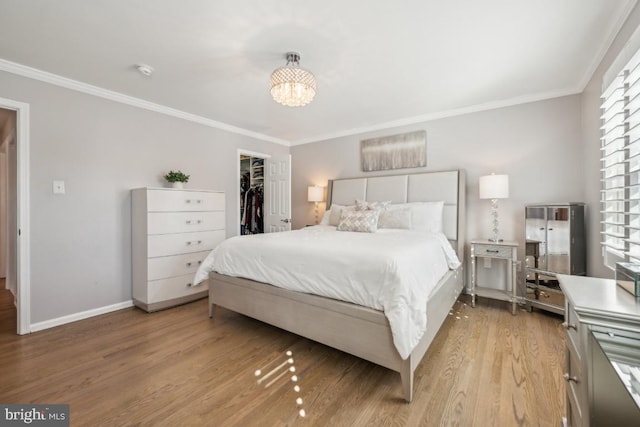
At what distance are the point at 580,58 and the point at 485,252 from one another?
1892 millimetres

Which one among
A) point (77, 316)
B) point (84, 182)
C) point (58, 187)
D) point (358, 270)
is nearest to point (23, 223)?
point (58, 187)

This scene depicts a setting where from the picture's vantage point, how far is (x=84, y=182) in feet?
8.95

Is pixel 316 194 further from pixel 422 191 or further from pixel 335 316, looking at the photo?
pixel 335 316

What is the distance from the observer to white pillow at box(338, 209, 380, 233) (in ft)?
9.75

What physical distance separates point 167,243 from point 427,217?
9.73 feet

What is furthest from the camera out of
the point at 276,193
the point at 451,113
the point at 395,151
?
the point at 276,193

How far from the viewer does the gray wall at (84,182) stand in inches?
97.0

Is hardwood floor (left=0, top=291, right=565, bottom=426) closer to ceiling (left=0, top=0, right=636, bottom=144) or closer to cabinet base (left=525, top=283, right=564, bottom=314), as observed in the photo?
cabinet base (left=525, top=283, right=564, bottom=314)

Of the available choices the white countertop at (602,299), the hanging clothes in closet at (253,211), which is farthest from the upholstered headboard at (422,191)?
the white countertop at (602,299)

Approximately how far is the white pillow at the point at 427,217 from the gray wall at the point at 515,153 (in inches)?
19.9

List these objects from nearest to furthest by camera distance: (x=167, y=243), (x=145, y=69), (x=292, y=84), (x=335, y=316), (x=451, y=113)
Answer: (x=335, y=316) → (x=292, y=84) → (x=145, y=69) → (x=167, y=243) → (x=451, y=113)

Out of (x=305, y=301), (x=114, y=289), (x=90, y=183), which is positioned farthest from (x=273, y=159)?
(x=305, y=301)

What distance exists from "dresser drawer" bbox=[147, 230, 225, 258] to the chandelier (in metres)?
1.97

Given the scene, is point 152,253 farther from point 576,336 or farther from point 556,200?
point 556,200
